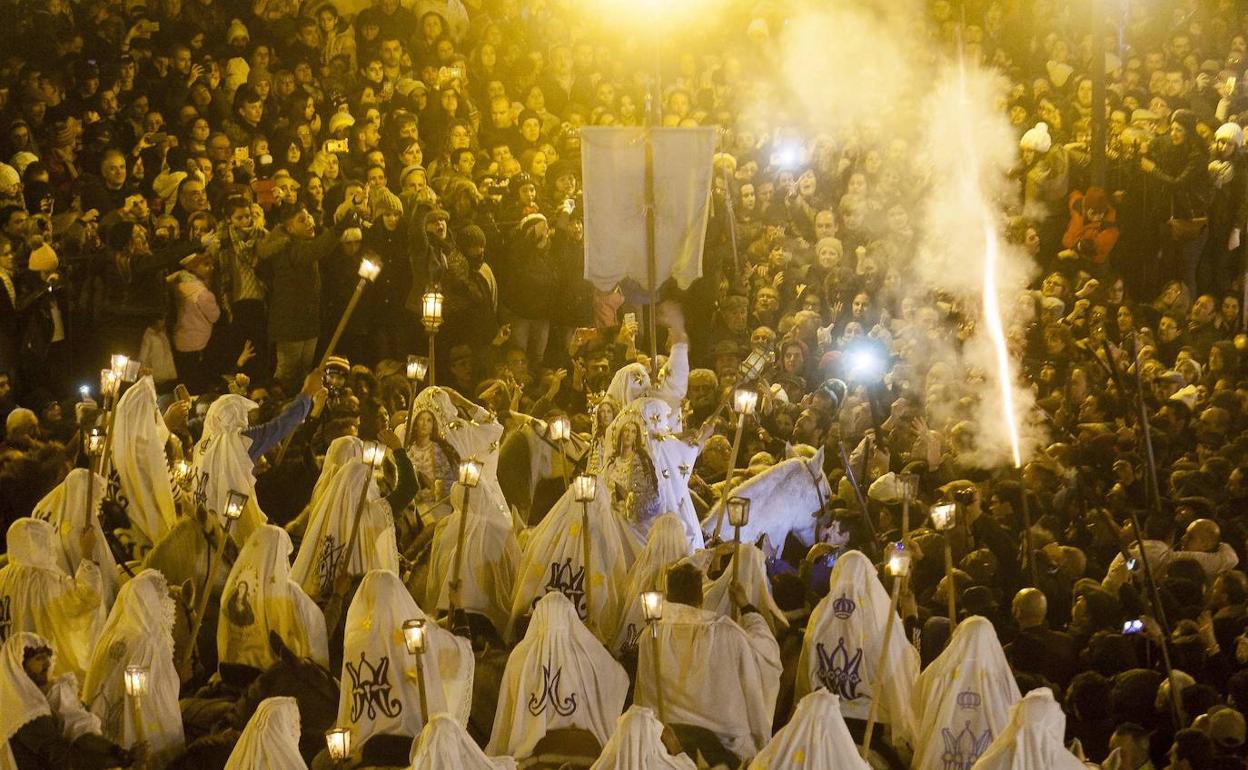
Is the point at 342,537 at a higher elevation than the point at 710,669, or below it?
higher

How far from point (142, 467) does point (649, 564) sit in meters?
3.62

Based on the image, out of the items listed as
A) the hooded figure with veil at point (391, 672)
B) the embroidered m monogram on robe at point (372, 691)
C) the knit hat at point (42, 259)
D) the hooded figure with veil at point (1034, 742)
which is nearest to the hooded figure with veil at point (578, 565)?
the hooded figure with veil at point (391, 672)

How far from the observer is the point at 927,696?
10.9m

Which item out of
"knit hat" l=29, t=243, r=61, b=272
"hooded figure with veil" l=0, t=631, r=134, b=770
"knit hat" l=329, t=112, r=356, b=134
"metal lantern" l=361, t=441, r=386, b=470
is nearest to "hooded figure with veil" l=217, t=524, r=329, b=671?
"metal lantern" l=361, t=441, r=386, b=470

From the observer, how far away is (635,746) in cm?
968

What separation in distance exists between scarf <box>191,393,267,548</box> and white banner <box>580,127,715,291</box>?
3.24 meters

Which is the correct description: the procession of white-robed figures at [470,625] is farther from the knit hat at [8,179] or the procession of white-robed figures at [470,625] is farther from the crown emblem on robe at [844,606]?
the knit hat at [8,179]

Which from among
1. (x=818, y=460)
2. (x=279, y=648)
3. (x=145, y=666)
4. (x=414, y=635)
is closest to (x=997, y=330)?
(x=818, y=460)

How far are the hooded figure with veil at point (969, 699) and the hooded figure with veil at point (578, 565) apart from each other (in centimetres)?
232

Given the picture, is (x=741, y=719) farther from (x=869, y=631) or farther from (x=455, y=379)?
(x=455, y=379)

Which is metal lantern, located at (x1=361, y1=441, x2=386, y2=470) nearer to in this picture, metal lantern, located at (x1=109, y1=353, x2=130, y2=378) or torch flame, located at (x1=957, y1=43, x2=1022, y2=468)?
metal lantern, located at (x1=109, y1=353, x2=130, y2=378)

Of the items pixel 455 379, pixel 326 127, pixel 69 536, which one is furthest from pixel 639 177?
pixel 69 536

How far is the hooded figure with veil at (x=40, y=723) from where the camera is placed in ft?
34.0

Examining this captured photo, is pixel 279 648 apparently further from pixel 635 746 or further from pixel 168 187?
pixel 168 187
